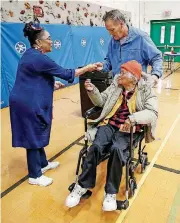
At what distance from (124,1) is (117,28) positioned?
912 cm

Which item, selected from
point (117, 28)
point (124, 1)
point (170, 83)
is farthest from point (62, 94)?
point (124, 1)

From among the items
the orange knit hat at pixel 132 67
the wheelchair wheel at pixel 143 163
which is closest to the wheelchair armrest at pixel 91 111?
the orange knit hat at pixel 132 67

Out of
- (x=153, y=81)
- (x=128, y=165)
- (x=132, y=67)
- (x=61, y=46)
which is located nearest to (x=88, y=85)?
(x=132, y=67)

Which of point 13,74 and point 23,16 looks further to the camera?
point 23,16

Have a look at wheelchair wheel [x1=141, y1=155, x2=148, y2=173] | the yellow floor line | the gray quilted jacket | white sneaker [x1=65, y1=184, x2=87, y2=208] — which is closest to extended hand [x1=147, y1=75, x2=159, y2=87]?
the gray quilted jacket

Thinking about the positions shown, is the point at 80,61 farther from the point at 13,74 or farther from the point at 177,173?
the point at 177,173

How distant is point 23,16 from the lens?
5.44 metres

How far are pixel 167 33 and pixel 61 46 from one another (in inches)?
272

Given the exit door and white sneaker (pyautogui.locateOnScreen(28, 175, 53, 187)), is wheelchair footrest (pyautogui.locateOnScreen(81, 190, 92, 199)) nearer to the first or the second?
white sneaker (pyautogui.locateOnScreen(28, 175, 53, 187))

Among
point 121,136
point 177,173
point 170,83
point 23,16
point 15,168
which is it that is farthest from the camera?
point 170,83

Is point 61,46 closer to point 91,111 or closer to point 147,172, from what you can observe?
point 91,111

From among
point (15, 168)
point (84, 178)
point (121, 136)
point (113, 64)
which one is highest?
point (113, 64)

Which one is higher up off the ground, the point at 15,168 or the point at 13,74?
the point at 13,74

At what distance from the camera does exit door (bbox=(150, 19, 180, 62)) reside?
1052 centimetres
